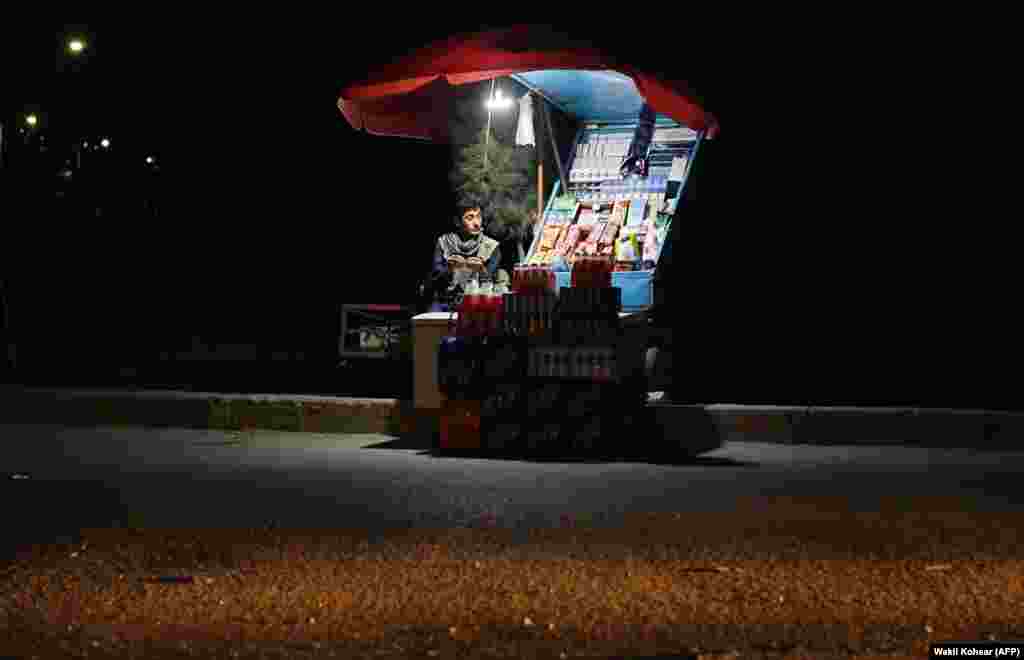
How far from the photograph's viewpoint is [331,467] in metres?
10.4

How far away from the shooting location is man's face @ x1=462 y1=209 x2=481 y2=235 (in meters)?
14.7

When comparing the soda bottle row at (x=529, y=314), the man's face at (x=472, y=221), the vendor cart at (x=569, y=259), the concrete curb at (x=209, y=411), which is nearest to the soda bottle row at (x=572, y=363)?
the vendor cart at (x=569, y=259)

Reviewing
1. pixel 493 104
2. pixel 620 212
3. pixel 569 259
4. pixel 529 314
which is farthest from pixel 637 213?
pixel 529 314

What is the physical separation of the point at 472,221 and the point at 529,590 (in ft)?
Result: 28.9

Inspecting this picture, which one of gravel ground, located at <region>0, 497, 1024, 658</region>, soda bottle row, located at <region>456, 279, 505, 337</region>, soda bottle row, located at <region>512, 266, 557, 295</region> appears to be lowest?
gravel ground, located at <region>0, 497, 1024, 658</region>

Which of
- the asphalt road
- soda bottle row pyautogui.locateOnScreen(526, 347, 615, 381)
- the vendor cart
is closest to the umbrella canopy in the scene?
the vendor cart

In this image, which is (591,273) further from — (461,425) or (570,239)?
(570,239)

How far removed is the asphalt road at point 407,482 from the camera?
825cm

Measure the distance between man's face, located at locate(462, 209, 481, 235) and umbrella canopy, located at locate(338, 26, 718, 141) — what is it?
1122 millimetres

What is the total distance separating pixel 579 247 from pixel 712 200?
4735 mm

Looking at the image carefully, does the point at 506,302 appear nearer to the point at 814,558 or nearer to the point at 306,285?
the point at 814,558

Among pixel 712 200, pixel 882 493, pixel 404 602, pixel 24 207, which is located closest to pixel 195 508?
pixel 404 602

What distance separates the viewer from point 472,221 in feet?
48.4

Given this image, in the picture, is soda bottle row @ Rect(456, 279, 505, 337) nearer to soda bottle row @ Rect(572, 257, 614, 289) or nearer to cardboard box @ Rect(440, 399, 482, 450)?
cardboard box @ Rect(440, 399, 482, 450)
